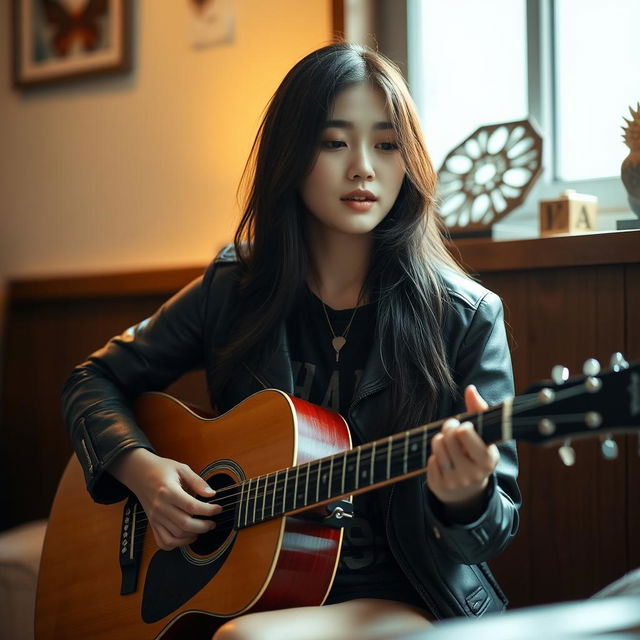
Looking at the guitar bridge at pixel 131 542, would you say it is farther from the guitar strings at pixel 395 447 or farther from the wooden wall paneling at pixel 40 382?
the wooden wall paneling at pixel 40 382

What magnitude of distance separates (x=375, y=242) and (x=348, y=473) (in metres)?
0.52

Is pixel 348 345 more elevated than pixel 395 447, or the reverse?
pixel 348 345

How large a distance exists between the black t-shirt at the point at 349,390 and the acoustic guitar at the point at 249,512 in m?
0.11

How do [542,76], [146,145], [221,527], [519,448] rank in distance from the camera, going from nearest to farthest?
[221,527] → [519,448] → [542,76] → [146,145]

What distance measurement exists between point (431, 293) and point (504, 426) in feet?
1.54

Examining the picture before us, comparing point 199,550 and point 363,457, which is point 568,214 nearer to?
point 363,457

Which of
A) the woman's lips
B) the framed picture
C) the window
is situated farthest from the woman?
the framed picture

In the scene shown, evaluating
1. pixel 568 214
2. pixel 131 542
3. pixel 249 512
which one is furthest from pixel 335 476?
pixel 568 214

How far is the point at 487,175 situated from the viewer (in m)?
1.73

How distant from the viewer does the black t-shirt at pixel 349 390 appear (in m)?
1.27

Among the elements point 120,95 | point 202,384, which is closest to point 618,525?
point 202,384

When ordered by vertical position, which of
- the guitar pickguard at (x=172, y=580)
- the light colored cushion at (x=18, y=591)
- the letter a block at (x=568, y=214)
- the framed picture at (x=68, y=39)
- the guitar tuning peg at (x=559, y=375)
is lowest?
the light colored cushion at (x=18, y=591)

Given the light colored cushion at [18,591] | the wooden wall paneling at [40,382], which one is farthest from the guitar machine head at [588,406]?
the wooden wall paneling at [40,382]

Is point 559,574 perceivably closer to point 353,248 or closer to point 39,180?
point 353,248
